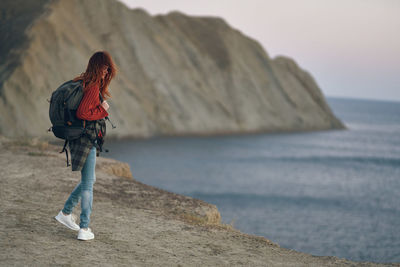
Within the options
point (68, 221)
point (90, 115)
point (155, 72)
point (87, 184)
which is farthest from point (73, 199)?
point (155, 72)

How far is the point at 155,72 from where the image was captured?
1834 inches

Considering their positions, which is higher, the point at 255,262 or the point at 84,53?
the point at 84,53

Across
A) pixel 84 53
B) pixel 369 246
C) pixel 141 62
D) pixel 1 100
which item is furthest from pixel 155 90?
pixel 369 246

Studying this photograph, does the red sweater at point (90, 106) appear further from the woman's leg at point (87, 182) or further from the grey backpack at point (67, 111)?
the woman's leg at point (87, 182)

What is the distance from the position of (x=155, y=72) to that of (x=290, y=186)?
1008 inches

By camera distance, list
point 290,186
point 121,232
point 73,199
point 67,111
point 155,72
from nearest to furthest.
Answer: point 67,111 < point 73,199 < point 121,232 < point 290,186 < point 155,72

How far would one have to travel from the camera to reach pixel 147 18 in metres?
51.2

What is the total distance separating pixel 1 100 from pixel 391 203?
23.0m

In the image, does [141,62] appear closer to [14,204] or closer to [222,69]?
[222,69]

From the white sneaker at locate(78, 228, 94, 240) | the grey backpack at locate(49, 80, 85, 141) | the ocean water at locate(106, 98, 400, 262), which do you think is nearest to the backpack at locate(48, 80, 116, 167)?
the grey backpack at locate(49, 80, 85, 141)

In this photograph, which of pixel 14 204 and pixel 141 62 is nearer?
pixel 14 204

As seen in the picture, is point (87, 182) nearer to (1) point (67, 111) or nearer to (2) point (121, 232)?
(1) point (67, 111)

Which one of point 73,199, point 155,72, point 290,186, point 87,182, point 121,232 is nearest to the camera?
point 87,182

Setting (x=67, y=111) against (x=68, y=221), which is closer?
(x=67, y=111)
